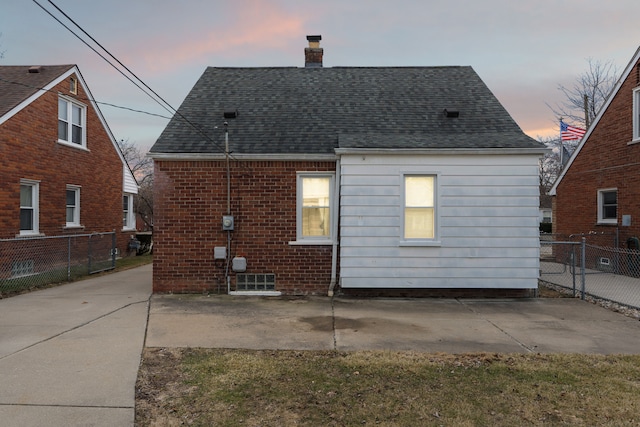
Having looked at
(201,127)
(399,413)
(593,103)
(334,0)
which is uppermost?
(593,103)

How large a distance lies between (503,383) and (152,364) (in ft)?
13.0

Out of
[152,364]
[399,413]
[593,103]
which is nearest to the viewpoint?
[399,413]

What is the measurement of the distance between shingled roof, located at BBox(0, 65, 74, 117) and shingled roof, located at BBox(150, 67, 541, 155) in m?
5.23

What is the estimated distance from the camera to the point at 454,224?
8.83m

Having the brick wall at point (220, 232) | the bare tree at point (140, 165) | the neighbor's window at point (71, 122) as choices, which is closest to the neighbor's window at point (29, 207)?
the neighbor's window at point (71, 122)

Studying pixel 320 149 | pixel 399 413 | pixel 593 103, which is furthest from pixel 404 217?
pixel 593 103

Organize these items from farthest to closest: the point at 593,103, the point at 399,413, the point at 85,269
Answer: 1. the point at 593,103
2. the point at 85,269
3. the point at 399,413

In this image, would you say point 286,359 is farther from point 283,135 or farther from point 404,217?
point 283,135

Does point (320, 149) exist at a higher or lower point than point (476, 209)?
higher

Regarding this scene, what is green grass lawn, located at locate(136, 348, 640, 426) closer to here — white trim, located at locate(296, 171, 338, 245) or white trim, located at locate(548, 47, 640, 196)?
white trim, located at locate(296, 171, 338, 245)

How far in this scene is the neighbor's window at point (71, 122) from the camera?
46.2 ft

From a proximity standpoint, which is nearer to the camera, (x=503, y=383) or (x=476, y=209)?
(x=503, y=383)

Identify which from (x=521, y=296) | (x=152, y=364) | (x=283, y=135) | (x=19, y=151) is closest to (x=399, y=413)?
(x=152, y=364)

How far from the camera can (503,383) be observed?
4383 millimetres
